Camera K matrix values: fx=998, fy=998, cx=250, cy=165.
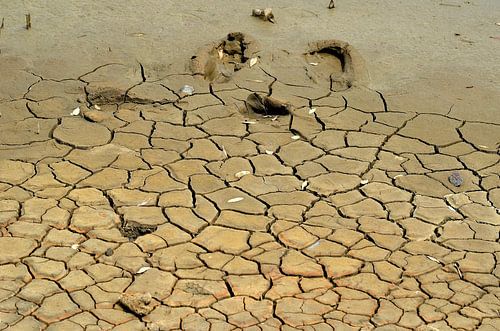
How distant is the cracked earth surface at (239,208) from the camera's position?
15.7ft

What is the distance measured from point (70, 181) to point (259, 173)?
1.13 meters

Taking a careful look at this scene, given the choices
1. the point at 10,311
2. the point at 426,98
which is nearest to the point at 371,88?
the point at 426,98

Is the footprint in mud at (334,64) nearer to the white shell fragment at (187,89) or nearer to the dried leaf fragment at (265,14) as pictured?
the dried leaf fragment at (265,14)

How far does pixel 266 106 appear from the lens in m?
6.85

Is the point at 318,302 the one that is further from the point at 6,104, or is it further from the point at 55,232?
the point at 6,104

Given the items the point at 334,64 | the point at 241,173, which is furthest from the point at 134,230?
the point at 334,64

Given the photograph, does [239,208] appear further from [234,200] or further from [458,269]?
[458,269]

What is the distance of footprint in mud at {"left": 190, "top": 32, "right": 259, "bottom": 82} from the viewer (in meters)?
7.21

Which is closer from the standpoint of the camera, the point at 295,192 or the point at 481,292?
the point at 481,292

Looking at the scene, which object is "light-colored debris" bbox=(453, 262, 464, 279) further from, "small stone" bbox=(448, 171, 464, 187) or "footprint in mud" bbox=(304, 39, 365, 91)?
"footprint in mud" bbox=(304, 39, 365, 91)

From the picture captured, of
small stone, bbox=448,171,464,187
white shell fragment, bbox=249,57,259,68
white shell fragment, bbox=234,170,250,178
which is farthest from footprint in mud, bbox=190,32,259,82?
small stone, bbox=448,171,464,187

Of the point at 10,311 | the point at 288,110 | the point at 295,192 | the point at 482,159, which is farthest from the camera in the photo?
the point at 288,110

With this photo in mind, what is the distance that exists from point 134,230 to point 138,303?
0.78 meters

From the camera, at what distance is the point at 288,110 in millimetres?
6785
